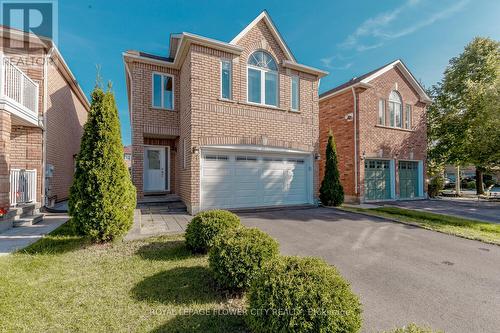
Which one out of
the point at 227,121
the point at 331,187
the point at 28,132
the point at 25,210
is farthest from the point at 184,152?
the point at 331,187

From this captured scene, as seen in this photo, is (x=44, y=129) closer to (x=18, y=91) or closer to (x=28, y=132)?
(x=28, y=132)

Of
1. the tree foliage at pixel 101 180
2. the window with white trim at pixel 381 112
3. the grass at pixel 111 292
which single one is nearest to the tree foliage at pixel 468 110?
the window with white trim at pixel 381 112

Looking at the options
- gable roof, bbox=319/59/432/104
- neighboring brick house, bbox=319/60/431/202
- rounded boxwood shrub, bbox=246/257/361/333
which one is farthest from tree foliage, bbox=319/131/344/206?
rounded boxwood shrub, bbox=246/257/361/333

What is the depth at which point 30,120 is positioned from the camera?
796cm

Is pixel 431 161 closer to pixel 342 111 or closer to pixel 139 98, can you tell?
pixel 342 111

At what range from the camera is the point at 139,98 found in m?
9.95

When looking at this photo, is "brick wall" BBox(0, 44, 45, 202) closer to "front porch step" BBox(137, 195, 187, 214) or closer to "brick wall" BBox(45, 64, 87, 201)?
"brick wall" BBox(45, 64, 87, 201)

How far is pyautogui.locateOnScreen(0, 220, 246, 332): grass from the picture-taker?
2676 millimetres

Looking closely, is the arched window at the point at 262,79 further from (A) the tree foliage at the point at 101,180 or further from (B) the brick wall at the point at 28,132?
(B) the brick wall at the point at 28,132

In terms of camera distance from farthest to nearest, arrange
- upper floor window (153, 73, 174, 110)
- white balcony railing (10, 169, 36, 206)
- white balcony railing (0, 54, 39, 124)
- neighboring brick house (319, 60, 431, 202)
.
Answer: neighboring brick house (319, 60, 431, 202) < upper floor window (153, 73, 174, 110) < white balcony railing (10, 169, 36, 206) < white balcony railing (0, 54, 39, 124)

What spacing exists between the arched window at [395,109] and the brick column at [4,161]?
17985 mm

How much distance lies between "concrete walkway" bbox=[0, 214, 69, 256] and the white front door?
3.80 m

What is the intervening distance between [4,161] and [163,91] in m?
6.12

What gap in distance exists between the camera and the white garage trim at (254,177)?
29.4ft
